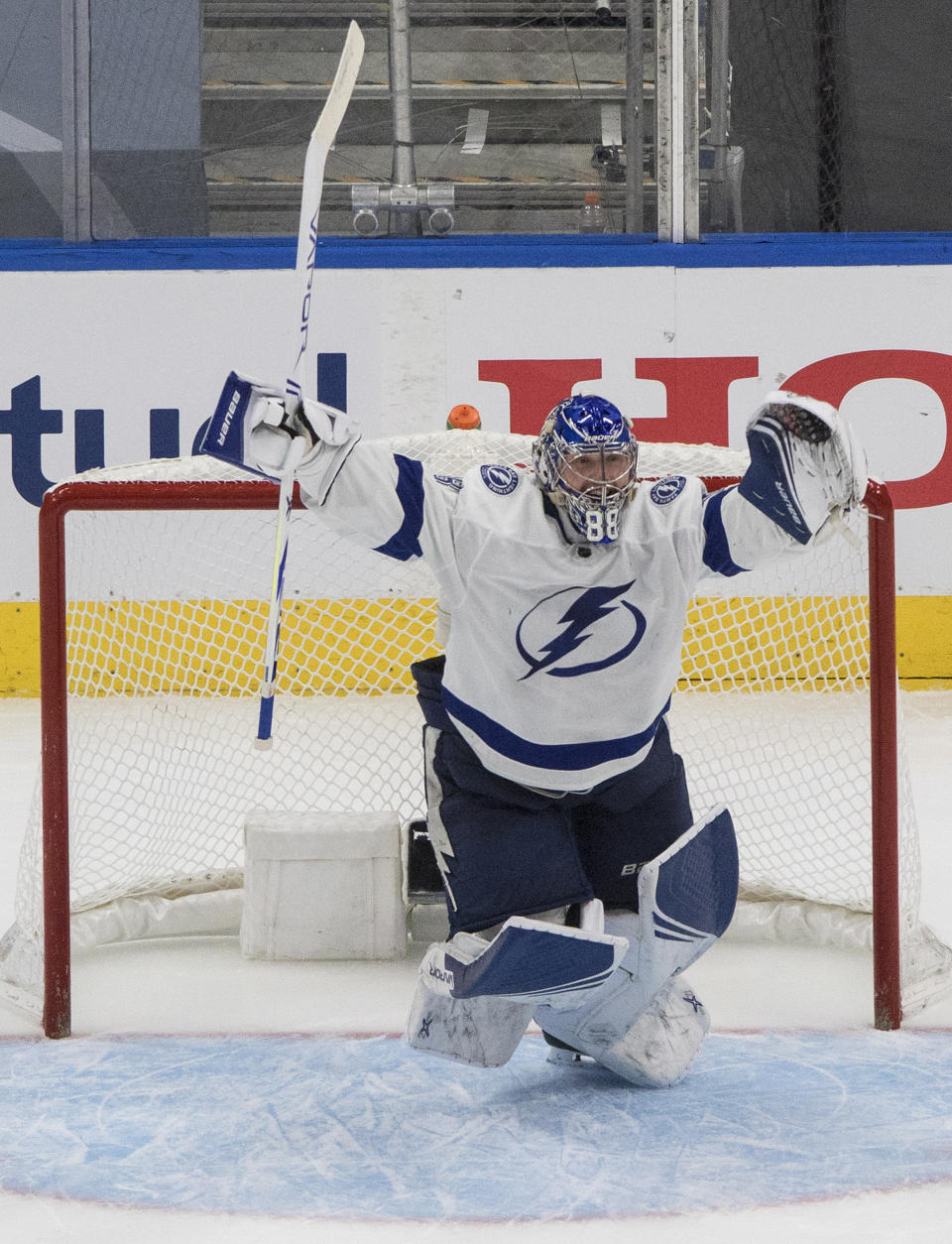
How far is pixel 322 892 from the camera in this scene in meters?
2.62

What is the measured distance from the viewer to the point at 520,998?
1.91 metres

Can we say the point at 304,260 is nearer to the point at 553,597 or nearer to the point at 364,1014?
the point at 553,597

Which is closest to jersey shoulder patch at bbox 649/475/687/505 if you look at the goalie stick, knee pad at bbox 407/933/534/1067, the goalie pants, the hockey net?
the hockey net

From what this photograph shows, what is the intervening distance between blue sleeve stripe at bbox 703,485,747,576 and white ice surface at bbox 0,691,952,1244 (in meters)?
0.76

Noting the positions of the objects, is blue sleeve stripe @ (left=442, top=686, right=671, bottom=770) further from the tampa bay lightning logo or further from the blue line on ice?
the blue line on ice

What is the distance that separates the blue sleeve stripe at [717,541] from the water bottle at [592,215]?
296 cm

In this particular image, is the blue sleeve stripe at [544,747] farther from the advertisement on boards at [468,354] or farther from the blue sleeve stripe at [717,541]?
the advertisement on boards at [468,354]

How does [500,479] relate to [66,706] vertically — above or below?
above

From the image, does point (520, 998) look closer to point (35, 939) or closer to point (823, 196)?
point (35, 939)

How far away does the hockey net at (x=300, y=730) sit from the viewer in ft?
7.75

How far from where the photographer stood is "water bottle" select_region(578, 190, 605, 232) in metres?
4.76

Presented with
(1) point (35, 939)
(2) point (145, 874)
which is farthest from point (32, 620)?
(1) point (35, 939)

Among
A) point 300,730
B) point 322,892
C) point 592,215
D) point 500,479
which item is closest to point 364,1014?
point 322,892

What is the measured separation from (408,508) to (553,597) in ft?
0.72
